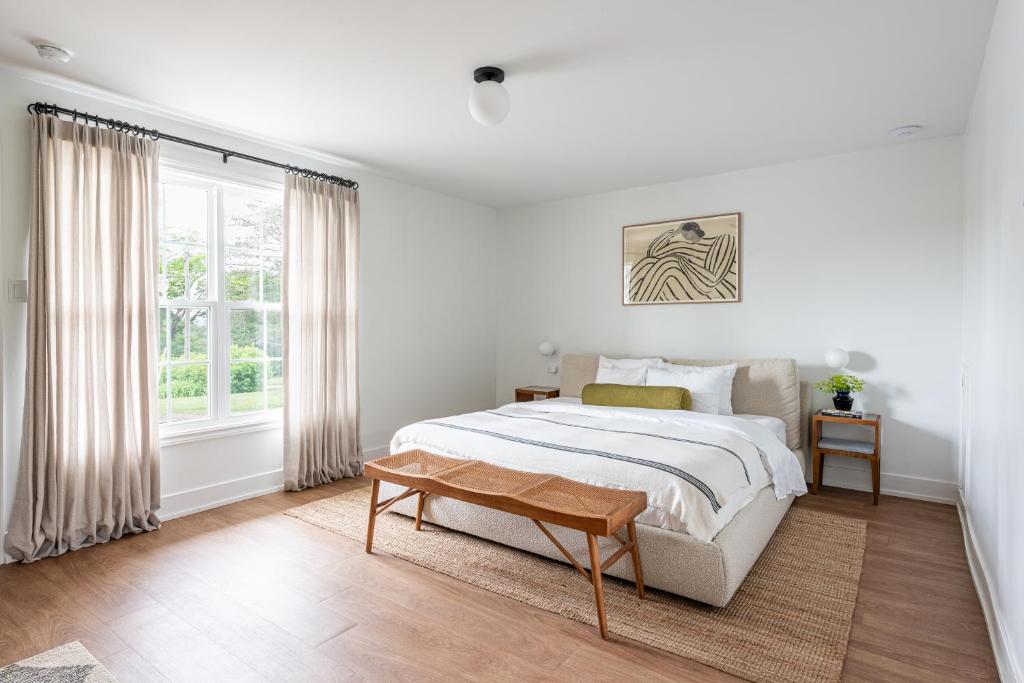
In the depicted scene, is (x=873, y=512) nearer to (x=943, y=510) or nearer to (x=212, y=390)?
(x=943, y=510)

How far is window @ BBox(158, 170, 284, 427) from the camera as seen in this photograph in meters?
3.57

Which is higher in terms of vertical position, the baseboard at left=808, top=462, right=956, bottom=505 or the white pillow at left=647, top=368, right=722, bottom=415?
the white pillow at left=647, top=368, right=722, bottom=415

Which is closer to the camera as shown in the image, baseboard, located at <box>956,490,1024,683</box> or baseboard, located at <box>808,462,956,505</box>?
baseboard, located at <box>956,490,1024,683</box>

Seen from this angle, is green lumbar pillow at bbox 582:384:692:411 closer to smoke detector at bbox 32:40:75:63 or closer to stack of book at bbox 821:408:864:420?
stack of book at bbox 821:408:864:420

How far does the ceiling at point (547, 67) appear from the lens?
2270 mm

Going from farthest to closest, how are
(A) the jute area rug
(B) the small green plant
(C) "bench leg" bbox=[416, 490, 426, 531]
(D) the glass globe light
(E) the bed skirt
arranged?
(B) the small green plant → (C) "bench leg" bbox=[416, 490, 426, 531] → (D) the glass globe light → (E) the bed skirt → (A) the jute area rug

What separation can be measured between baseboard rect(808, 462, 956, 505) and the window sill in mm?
4160

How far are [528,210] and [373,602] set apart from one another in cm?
426

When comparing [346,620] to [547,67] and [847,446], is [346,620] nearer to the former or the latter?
[547,67]

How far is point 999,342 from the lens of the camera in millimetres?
2238

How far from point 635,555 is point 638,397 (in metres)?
1.85

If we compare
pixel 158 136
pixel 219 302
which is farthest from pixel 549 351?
pixel 158 136

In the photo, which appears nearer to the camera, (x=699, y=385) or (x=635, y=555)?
(x=635, y=555)

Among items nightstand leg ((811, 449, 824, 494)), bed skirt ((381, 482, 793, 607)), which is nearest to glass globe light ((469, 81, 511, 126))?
bed skirt ((381, 482, 793, 607))
